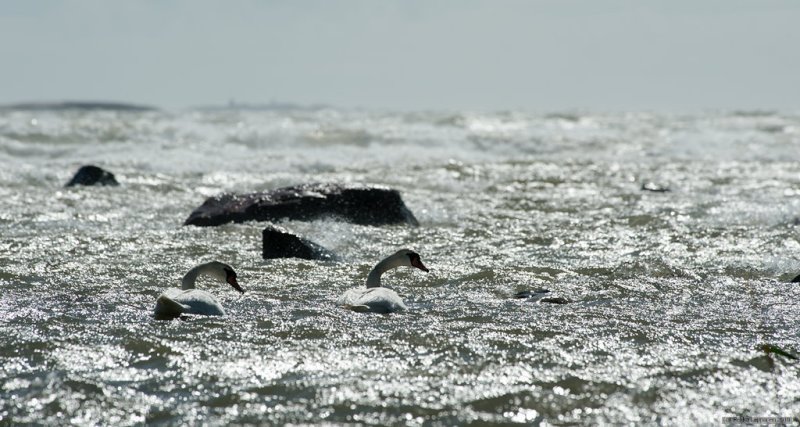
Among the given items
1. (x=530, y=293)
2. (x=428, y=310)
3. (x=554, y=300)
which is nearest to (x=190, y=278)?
(x=428, y=310)

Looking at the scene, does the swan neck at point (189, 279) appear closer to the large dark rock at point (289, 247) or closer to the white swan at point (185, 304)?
the white swan at point (185, 304)

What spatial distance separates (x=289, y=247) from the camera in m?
8.83

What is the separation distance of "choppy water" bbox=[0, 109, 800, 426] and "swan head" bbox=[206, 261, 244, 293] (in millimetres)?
96

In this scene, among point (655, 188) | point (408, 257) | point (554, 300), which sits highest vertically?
point (408, 257)

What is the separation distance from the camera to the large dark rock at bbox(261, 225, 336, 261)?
28.9 feet

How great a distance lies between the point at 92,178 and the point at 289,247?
608 centimetres

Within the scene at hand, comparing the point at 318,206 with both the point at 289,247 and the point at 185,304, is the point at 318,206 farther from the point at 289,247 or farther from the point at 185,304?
the point at 185,304

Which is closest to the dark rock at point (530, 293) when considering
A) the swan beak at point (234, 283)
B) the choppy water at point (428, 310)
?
the choppy water at point (428, 310)

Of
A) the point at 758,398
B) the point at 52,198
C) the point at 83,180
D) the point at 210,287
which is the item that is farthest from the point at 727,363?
the point at 83,180

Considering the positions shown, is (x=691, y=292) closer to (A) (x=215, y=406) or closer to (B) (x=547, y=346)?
(B) (x=547, y=346)

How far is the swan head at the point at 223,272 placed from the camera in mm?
7070

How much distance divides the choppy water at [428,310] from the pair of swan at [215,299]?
→ 0.42ft

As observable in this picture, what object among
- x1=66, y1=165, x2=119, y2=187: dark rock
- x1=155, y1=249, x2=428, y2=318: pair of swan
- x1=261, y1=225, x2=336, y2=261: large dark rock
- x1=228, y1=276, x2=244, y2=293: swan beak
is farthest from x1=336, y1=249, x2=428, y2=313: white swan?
x1=66, y1=165, x2=119, y2=187: dark rock

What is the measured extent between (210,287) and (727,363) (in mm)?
3701
